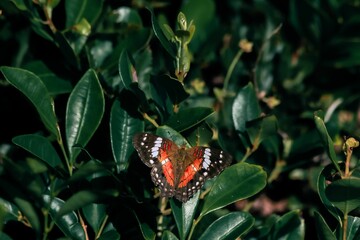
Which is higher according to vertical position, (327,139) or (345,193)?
(327,139)

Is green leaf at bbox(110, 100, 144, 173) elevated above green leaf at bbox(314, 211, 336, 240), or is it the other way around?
green leaf at bbox(110, 100, 144, 173)

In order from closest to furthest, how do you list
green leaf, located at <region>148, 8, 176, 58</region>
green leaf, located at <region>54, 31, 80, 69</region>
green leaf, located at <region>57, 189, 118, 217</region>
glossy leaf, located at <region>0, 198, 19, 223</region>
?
green leaf, located at <region>57, 189, 118, 217</region>
green leaf, located at <region>148, 8, 176, 58</region>
glossy leaf, located at <region>0, 198, 19, 223</region>
green leaf, located at <region>54, 31, 80, 69</region>

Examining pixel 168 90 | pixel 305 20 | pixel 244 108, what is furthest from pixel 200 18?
pixel 168 90

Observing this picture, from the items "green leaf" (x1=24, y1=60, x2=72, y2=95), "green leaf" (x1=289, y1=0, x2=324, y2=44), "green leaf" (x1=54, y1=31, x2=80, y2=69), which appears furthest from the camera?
"green leaf" (x1=289, y1=0, x2=324, y2=44)

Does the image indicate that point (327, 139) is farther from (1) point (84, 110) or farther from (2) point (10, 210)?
(2) point (10, 210)

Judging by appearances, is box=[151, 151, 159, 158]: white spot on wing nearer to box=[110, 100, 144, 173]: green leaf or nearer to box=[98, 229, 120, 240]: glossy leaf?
box=[110, 100, 144, 173]: green leaf

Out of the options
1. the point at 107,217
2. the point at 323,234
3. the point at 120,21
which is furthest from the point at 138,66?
the point at 323,234

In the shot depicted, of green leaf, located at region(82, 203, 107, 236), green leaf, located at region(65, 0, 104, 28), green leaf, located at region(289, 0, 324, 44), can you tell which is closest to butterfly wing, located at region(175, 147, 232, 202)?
green leaf, located at region(82, 203, 107, 236)
